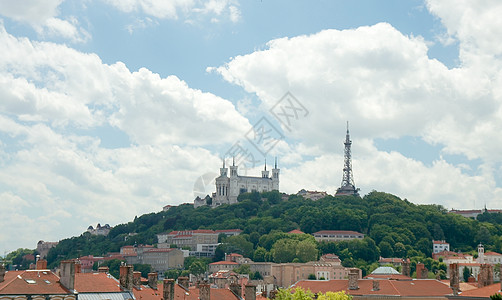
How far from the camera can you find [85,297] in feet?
145

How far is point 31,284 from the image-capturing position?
42.2 meters

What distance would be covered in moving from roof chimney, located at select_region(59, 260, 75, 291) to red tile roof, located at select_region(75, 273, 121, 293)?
3.42 ft

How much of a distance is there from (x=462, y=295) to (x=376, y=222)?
136m

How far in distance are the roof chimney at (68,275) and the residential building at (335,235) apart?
13902 cm

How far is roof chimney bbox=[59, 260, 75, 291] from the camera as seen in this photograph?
43500mm

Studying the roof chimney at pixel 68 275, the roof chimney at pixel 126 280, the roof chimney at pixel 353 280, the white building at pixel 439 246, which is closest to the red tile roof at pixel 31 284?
the roof chimney at pixel 68 275

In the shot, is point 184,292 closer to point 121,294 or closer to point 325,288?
point 121,294

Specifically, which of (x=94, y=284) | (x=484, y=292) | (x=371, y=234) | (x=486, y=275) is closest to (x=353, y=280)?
(x=486, y=275)

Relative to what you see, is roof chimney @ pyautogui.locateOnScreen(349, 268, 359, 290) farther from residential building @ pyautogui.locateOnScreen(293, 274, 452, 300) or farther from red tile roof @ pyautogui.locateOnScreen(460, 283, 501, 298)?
red tile roof @ pyautogui.locateOnScreen(460, 283, 501, 298)

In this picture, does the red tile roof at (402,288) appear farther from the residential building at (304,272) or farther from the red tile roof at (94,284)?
the residential building at (304,272)

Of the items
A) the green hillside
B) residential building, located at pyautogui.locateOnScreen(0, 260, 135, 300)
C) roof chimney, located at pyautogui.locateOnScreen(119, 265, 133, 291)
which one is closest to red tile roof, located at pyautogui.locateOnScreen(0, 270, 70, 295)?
residential building, located at pyautogui.locateOnScreen(0, 260, 135, 300)

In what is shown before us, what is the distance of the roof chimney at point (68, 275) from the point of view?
4350cm

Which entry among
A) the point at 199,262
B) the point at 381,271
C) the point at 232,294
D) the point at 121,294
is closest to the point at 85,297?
the point at 121,294

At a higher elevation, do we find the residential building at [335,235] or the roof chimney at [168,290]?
the residential building at [335,235]
